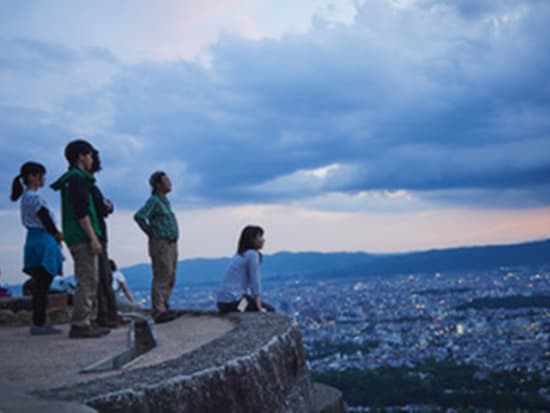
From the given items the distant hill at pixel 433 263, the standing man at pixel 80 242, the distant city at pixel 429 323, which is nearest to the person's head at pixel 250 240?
the standing man at pixel 80 242

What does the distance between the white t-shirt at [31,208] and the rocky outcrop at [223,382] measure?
95.2 inches

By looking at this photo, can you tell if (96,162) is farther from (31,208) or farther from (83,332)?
(83,332)

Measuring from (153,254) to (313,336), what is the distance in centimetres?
3427

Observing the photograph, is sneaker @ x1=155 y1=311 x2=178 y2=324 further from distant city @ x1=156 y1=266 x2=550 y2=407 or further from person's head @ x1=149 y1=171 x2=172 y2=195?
distant city @ x1=156 y1=266 x2=550 y2=407

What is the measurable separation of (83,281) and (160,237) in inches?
55.0

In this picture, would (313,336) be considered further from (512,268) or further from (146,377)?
(512,268)

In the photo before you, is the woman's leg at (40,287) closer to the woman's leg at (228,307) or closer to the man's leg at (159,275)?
the man's leg at (159,275)

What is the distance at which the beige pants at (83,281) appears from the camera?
5266 mm

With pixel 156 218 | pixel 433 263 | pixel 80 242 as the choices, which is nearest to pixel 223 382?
pixel 80 242

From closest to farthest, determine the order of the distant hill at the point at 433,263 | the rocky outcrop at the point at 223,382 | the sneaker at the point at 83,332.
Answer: the rocky outcrop at the point at 223,382 < the sneaker at the point at 83,332 < the distant hill at the point at 433,263

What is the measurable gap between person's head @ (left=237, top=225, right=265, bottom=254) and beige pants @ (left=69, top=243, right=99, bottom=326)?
1857mm

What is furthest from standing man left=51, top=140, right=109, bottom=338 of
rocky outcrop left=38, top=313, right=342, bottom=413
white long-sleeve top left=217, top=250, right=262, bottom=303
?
white long-sleeve top left=217, top=250, right=262, bottom=303

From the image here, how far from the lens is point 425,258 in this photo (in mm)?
101500

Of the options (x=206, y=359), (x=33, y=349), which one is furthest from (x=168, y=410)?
(x=33, y=349)
